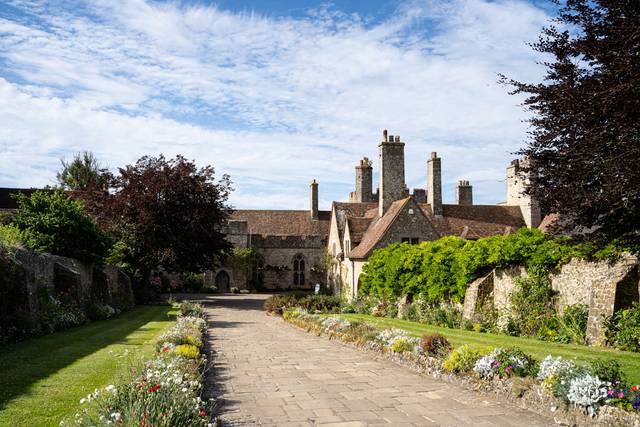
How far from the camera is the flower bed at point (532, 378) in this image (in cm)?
641

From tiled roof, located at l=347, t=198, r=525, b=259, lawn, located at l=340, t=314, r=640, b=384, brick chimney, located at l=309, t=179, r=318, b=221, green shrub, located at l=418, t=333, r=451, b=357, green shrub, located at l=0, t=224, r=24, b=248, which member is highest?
brick chimney, located at l=309, t=179, r=318, b=221

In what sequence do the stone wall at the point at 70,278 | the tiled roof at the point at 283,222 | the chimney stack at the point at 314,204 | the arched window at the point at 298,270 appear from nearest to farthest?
the stone wall at the point at 70,278
the arched window at the point at 298,270
the tiled roof at the point at 283,222
the chimney stack at the point at 314,204

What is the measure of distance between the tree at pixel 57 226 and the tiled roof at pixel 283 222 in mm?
27327

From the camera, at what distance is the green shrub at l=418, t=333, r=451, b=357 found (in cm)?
1044

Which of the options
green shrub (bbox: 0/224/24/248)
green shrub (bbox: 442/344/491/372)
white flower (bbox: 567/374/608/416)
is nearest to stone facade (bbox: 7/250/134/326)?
green shrub (bbox: 0/224/24/248)

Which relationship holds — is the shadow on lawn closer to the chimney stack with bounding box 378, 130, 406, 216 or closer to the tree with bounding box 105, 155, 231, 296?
the tree with bounding box 105, 155, 231, 296

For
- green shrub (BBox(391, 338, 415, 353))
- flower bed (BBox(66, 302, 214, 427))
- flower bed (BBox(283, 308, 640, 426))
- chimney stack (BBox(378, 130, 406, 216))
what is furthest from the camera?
chimney stack (BBox(378, 130, 406, 216))

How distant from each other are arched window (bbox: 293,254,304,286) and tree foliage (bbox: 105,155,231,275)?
56.3 ft

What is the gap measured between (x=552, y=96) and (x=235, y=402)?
326 inches

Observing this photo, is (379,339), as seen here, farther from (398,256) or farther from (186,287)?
(186,287)

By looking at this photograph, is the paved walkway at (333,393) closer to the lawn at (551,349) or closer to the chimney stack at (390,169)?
the lawn at (551,349)

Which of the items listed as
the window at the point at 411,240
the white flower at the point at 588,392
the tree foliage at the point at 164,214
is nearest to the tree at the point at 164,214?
the tree foliage at the point at 164,214

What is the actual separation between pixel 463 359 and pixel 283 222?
41153 mm

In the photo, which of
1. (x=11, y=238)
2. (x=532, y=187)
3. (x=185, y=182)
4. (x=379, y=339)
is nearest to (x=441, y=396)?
(x=379, y=339)
